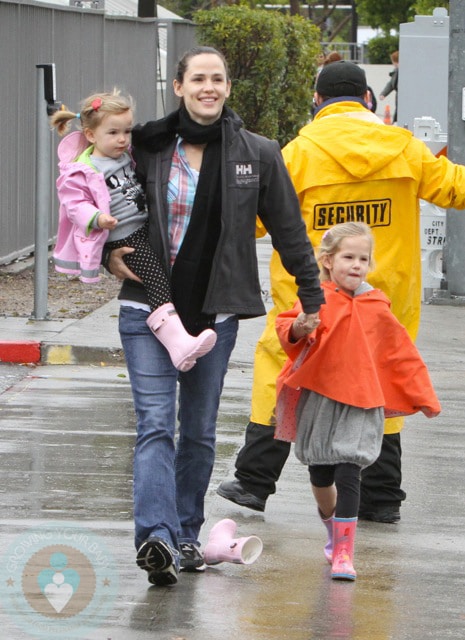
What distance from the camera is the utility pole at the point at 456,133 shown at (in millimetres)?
13008

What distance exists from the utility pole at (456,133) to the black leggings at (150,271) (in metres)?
8.25

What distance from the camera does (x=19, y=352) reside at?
10.1m

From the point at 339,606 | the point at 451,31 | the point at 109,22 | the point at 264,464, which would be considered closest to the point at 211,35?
the point at 109,22

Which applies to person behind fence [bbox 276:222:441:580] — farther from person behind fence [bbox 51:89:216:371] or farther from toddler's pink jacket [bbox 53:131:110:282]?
toddler's pink jacket [bbox 53:131:110:282]

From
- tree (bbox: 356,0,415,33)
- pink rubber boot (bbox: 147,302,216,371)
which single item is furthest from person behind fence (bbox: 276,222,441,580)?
tree (bbox: 356,0,415,33)

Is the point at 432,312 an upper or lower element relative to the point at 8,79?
lower

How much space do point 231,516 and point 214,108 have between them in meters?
2.01

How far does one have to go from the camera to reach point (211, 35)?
20703 mm

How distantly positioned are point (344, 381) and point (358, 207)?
3.72 feet

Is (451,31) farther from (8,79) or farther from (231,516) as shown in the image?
(231,516)

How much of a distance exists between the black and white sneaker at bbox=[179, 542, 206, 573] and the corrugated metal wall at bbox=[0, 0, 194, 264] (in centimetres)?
916
